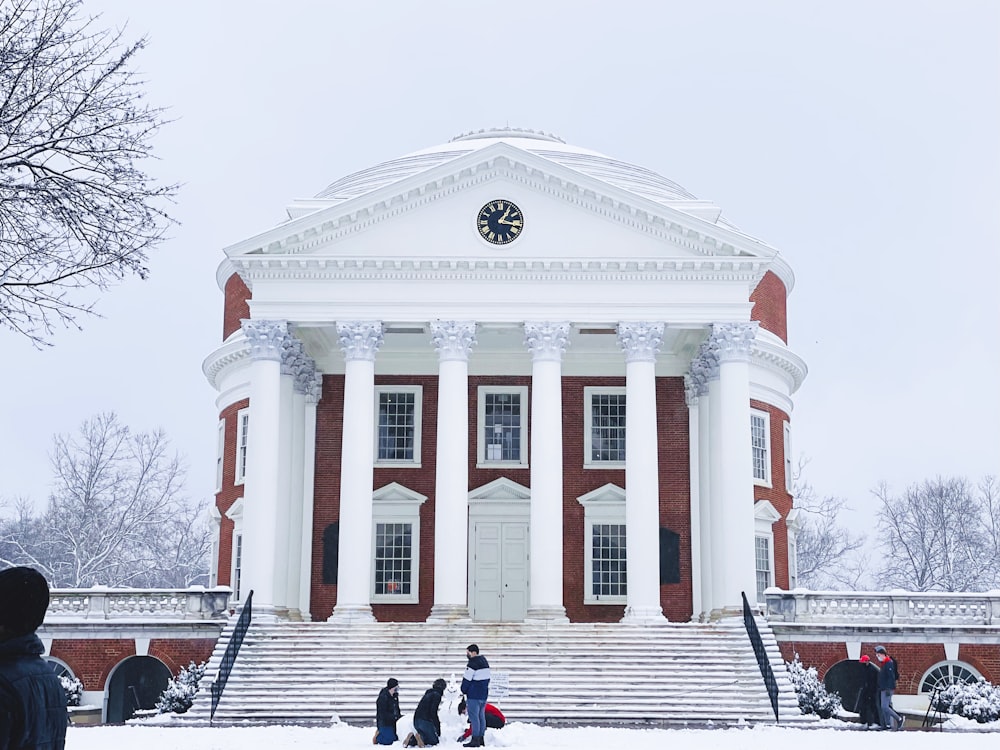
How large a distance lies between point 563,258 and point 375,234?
202 inches

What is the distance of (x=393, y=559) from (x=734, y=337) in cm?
1253

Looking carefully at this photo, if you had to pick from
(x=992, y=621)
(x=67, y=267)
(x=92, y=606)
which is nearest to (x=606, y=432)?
(x=992, y=621)

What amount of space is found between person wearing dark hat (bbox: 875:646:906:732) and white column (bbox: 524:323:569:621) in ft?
30.6

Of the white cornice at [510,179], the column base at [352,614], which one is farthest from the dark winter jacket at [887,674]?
the column base at [352,614]

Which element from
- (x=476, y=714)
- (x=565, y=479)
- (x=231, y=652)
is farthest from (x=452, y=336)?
(x=476, y=714)

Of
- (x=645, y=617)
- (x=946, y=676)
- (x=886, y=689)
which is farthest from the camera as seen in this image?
(x=645, y=617)

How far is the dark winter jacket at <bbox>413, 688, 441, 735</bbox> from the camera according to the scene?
68.9 feet

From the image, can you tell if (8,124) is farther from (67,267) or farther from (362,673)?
(362,673)

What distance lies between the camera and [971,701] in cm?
2842

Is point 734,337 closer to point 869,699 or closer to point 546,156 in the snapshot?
point 869,699

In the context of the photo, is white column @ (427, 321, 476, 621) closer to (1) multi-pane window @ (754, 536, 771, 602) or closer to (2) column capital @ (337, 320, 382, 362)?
(2) column capital @ (337, 320, 382, 362)

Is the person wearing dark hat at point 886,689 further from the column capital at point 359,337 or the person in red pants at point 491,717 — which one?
the column capital at point 359,337

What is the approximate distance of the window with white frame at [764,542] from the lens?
137 ft

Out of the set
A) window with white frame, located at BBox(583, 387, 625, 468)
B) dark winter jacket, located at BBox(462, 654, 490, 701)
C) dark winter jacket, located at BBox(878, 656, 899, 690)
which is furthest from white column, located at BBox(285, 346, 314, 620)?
dark winter jacket, located at BBox(878, 656, 899, 690)
